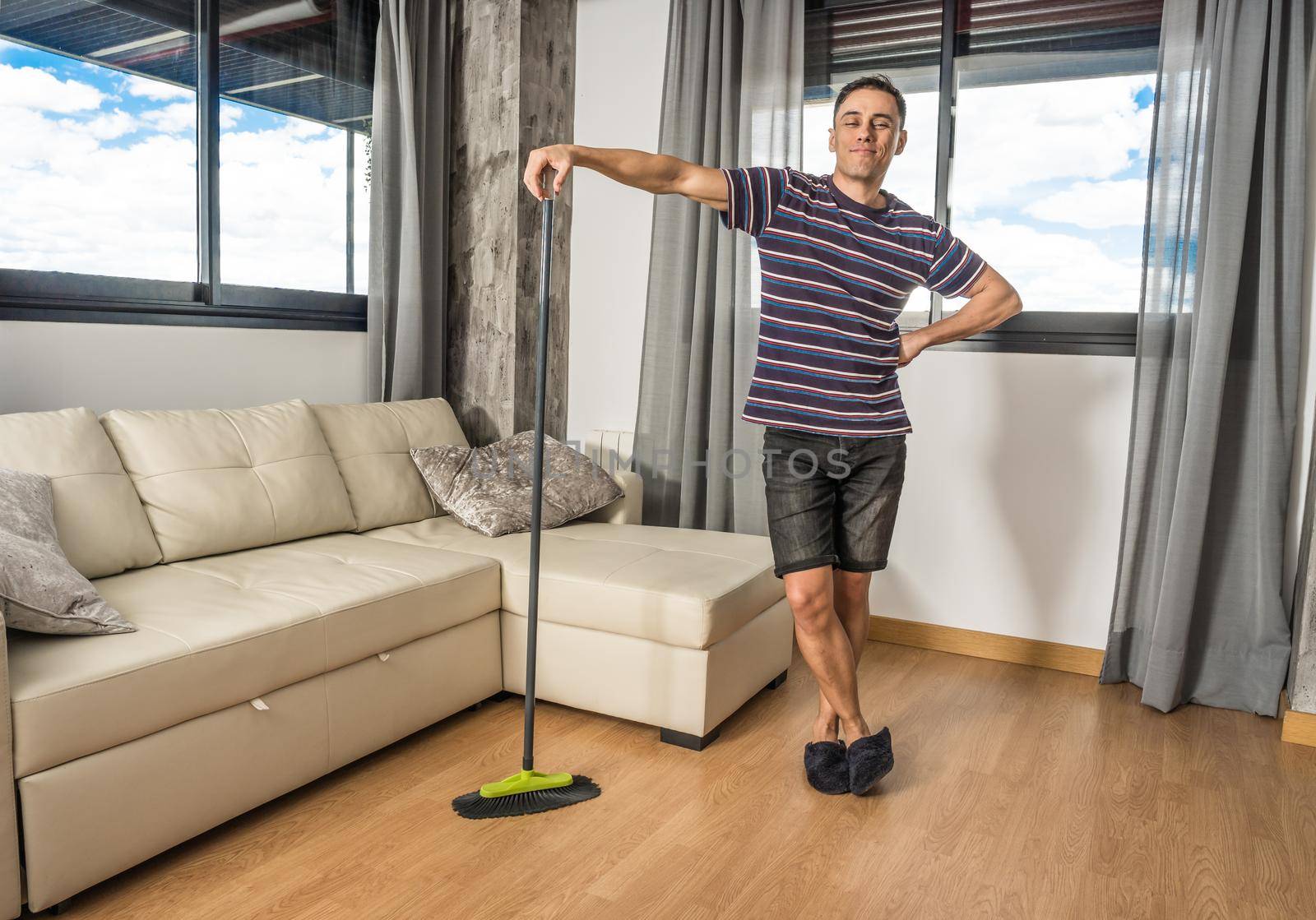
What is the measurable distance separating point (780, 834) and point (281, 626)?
3.59 feet

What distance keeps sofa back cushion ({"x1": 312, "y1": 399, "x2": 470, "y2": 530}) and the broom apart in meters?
0.97

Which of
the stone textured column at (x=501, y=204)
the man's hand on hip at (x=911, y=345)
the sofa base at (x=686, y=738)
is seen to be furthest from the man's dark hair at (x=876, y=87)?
the stone textured column at (x=501, y=204)

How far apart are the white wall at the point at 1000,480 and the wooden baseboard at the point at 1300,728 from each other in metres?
0.57

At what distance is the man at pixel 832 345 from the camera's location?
2.13 m

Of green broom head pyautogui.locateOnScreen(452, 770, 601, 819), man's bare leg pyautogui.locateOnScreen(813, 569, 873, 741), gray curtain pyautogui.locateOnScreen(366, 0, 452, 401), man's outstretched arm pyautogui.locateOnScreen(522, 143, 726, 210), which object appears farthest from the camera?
gray curtain pyautogui.locateOnScreen(366, 0, 452, 401)

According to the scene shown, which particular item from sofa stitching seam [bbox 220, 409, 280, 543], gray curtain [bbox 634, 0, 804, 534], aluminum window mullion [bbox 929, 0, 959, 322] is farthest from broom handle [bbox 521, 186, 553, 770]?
aluminum window mullion [bbox 929, 0, 959, 322]

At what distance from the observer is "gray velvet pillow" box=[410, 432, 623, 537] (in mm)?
2912

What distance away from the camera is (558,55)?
3723 millimetres

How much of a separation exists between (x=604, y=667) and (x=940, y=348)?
156 centimetres

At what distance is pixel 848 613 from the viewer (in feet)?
7.80

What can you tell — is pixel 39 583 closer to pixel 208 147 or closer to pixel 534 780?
pixel 534 780

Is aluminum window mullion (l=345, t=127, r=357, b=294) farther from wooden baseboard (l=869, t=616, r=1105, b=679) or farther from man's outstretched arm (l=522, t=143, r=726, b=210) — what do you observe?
wooden baseboard (l=869, t=616, r=1105, b=679)

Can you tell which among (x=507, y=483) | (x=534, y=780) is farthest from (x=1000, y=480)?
(x=534, y=780)

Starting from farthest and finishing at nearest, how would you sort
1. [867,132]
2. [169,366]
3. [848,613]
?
[169,366] < [848,613] < [867,132]
